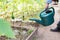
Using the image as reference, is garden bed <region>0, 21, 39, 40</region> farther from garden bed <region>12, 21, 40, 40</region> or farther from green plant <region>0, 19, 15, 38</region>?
green plant <region>0, 19, 15, 38</region>

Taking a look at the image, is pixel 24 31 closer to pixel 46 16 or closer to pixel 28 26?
pixel 28 26

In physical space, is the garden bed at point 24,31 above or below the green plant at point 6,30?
below

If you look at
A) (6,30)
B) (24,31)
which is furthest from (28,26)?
(6,30)

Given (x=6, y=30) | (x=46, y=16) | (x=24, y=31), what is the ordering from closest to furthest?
(x=6, y=30) → (x=24, y=31) → (x=46, y=16)

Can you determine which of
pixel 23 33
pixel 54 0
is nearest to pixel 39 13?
pixel 23 33

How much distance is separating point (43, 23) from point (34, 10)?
15.0 inches

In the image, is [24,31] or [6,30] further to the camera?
[24,31]

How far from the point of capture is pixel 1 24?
88 centimetres

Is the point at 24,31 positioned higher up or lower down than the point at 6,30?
lower down

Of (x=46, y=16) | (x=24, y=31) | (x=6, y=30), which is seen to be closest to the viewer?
(x=6, y=30)

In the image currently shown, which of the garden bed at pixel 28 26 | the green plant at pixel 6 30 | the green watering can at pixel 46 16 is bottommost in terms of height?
the garden bed at pixel 28 26

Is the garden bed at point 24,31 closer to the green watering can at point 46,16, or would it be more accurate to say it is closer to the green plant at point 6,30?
the green watering can at point 46,16

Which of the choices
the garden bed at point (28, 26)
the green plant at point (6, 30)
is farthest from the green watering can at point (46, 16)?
the green plant at point (6, 30)

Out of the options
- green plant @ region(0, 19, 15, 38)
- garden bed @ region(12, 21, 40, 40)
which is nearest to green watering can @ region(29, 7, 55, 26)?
garden bed @ region(12, 21, 40, 40)
